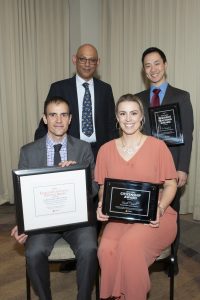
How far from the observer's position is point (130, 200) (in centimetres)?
221

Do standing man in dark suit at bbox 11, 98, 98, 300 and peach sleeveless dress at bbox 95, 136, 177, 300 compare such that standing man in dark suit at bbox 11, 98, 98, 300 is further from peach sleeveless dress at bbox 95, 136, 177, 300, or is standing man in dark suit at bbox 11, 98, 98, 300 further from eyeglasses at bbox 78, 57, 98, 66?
eyeglasses at bbox 78, 57, 98, 66

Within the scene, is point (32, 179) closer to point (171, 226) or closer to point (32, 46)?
point (171, 226)

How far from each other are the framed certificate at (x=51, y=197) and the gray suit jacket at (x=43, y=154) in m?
0.24

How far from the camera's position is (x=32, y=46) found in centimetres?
462

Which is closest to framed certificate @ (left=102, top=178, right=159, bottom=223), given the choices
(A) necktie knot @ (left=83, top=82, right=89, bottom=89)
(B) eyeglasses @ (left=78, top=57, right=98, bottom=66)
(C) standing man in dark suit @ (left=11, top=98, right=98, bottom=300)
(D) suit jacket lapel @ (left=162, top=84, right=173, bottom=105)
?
(C) standing man in dark suit @ (left=11, top=98, right=98, bottom=300)

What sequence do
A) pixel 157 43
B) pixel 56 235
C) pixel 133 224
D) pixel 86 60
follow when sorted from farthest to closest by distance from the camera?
1. pixel 157 43
2. pixel 86 60
3. pixel 56 235
4. pixel 133 224

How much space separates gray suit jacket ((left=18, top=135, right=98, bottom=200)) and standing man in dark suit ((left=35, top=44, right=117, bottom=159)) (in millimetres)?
575

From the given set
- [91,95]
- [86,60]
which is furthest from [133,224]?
[86,60]

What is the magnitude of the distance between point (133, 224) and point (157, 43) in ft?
8.63

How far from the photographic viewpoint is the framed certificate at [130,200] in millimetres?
2186

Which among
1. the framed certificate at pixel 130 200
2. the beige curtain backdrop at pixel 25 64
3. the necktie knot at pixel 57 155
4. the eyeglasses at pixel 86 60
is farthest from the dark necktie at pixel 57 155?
the beige curtain backdrop at pixel 25 64

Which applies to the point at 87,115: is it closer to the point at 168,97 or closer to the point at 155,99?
the point at 155,99

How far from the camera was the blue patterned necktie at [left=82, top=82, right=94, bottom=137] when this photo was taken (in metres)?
3.20

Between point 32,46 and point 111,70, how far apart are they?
1071mm
